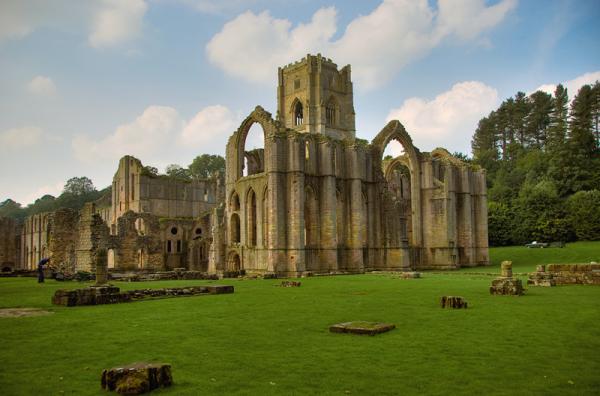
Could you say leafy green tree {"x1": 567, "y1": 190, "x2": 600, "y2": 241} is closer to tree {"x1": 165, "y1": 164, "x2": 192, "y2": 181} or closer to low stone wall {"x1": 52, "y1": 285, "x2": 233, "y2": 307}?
low stone wall {"x1": 52, "y1": 285, "x2": 233, "y2": 307}

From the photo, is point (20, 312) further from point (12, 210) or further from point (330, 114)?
point (12, 210)

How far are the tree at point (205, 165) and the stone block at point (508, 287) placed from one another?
7848cm

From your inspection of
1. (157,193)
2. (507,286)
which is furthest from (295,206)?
(157,193)

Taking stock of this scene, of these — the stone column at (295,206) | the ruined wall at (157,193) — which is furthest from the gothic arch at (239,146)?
the ruined wall at (157,193)

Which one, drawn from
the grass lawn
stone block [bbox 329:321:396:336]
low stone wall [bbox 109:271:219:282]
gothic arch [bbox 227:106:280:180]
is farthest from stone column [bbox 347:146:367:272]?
stone block [bbox 329:321:396:336]

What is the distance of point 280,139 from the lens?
104 ft

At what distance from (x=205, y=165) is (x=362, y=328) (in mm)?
85616

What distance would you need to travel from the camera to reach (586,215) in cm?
4853

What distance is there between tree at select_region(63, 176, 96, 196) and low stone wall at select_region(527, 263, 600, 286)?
3690 inches

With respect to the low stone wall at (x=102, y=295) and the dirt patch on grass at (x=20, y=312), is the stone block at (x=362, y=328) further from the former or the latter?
the low stone wall at (x=102, y=295)

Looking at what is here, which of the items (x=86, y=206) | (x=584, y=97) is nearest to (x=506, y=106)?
(x=584, y=97)

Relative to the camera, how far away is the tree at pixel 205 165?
303 feet

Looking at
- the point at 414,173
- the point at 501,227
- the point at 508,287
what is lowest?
the point at 508,287

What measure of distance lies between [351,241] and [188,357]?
28.1 m
